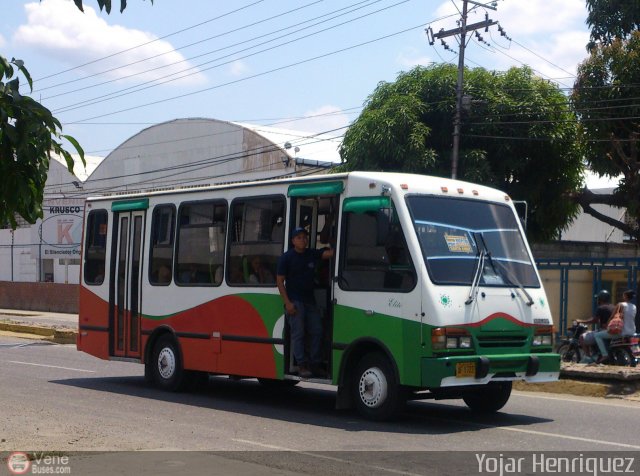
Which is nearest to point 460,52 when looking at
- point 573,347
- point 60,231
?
point 573,347

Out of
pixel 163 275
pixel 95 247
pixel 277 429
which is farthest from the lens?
pixel 95 247

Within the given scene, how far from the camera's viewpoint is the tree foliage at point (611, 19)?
25.3 metres

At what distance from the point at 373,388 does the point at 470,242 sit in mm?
2052

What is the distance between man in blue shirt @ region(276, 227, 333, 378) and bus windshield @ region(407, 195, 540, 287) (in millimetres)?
1428

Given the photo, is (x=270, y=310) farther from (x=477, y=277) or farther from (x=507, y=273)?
(x=507, y=273)

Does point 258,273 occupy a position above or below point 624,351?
above

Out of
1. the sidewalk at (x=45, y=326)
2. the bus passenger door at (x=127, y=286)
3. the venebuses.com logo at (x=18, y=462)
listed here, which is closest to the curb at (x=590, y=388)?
the bus passenger door at (x=127, y=286)

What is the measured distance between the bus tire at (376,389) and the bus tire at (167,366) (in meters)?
3.66

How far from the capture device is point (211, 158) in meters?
48.2

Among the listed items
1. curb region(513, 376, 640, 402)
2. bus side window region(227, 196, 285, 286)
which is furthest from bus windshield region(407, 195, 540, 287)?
curb region(513, 376, 640, 402)

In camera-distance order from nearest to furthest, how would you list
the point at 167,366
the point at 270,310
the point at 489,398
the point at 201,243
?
the point at 489,398
the point at 270,310
the point at 201,243
the point at 167,366

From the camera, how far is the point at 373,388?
11.2 metres

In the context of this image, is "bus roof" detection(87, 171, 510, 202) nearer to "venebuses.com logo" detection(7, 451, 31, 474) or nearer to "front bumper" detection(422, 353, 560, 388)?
"front bumper" detection(422, 353, 560, 388)

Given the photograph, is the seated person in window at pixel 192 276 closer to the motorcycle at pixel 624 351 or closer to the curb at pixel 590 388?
the curb at pixel 590 388
